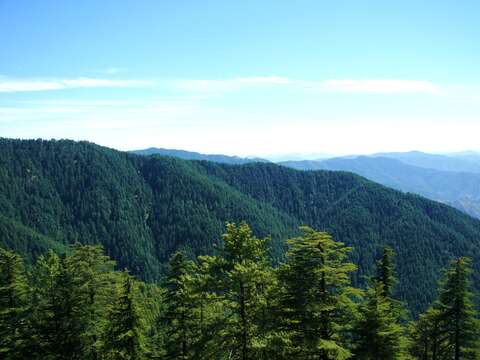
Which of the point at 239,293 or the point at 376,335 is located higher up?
the point at 239,293

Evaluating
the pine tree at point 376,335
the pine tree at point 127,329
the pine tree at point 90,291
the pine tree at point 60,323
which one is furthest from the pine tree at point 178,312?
the pine tree at point 376,335

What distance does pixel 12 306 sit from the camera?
31.9m

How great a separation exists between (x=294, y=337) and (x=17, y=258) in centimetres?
2537

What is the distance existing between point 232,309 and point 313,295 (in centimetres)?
403

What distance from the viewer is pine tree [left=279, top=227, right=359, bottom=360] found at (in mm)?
19109

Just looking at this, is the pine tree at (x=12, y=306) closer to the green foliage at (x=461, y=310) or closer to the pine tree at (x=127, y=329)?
the pine tree at (x=127, y=329)

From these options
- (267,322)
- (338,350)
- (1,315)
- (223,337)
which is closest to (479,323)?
(338,350)

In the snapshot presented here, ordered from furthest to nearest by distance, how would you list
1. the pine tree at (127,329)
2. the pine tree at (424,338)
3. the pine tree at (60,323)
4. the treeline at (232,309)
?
the pine tree at (424,338) < the pine tree at (60,323) < the pine tree at (127,329) < the treeline at (232,309)

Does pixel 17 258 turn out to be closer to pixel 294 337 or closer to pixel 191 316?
pixel 191 316

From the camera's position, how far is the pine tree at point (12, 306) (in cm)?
3017

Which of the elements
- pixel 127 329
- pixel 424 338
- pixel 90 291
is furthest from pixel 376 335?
pixel 424 338

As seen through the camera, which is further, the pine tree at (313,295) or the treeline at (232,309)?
the pine tree at (313,295)

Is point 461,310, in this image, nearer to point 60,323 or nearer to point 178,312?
point 178,312

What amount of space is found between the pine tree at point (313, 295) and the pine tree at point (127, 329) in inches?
499
